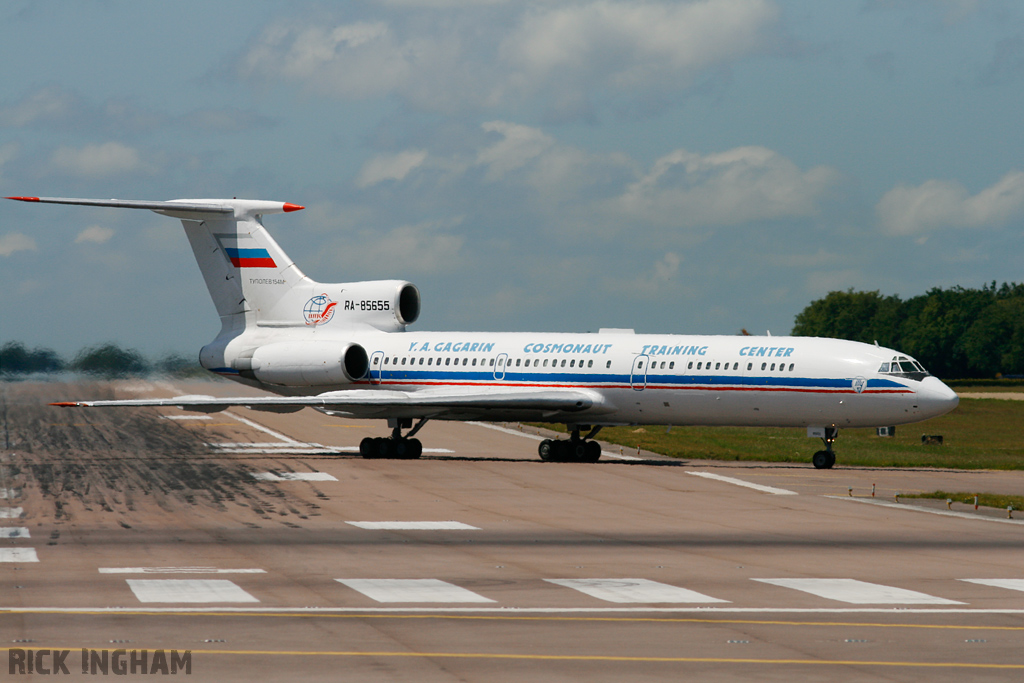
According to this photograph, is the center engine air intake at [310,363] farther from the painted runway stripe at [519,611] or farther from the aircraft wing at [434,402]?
the painted runway stripe at [519,611]

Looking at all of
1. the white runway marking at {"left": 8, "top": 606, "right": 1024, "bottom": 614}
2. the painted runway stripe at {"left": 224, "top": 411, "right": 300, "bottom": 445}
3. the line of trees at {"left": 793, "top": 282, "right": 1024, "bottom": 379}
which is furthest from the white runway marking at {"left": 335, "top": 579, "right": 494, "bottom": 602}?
the line of trees at {"left": 793, "top": 282, "right": 1024, "bottom": 379}

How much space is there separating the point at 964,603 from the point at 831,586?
1936 mm

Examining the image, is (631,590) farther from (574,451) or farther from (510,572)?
(574,451)

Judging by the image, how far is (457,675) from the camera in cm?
1248

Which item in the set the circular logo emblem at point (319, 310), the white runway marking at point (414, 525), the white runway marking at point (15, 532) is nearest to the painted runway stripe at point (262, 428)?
the circular logo emblem at point (319, 310)

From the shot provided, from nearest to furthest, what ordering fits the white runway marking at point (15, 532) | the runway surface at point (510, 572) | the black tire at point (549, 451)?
the runway surface at point (510, 572)
the white runway marking at point (15, 532)
the black tire at point (549, 451)

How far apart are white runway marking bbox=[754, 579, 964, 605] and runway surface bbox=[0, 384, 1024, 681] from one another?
0.08m

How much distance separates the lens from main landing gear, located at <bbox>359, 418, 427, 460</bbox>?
1780 inches

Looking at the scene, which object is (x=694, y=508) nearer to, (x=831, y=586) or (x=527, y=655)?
(x=831, y=586)

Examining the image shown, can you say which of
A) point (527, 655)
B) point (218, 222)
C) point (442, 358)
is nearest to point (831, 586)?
point (527, 655)

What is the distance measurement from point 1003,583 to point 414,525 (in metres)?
11.2

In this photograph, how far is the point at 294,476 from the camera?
1432 inches

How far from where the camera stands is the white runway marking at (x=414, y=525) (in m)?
25.4

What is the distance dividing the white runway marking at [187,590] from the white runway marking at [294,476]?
17267 millimetres
